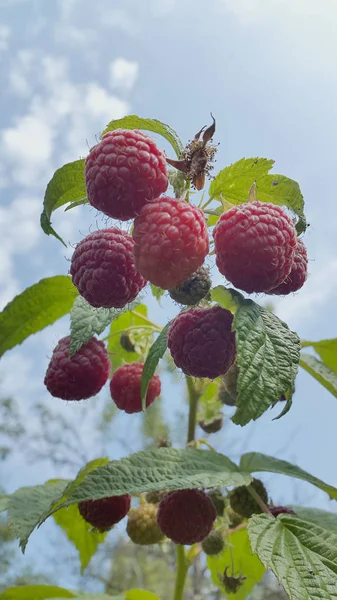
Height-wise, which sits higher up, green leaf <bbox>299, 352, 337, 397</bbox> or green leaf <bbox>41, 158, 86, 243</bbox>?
green leaf <bbox>41, 158, 86, 243</bbox>

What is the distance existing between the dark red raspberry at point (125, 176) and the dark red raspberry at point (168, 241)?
0.12ft

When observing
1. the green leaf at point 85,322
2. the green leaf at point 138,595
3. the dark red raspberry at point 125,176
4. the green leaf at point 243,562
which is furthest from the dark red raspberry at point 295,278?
the green leaf at point 243,562

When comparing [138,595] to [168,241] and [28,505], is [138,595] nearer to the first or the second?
[28,505]

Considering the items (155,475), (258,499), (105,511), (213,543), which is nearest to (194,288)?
(155,475)

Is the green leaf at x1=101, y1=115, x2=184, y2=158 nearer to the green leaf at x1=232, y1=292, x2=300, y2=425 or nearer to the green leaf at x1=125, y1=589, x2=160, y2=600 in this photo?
the green leaf at x1=232, y1=292, x2=300, y2=425

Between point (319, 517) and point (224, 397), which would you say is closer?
point (319, 517)

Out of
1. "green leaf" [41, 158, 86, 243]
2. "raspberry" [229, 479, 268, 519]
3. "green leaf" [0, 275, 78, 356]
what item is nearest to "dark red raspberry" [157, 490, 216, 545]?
"raspberry" [229, 479, 268, 519]

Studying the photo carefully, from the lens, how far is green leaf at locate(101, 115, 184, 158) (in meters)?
1.36

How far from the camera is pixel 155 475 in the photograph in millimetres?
1433

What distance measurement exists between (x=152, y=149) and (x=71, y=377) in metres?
0.68

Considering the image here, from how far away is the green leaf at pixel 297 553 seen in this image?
114 centimetres

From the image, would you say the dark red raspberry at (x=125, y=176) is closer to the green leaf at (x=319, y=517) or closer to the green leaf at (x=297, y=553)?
the green leaf at (x=297, y=553)

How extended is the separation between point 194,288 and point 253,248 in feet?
0.52

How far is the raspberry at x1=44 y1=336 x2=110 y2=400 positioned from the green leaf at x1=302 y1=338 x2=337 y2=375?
28.9 inches
